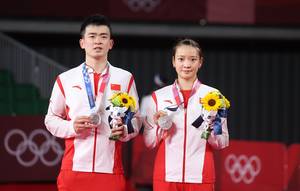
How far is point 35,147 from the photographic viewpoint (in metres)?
11.9

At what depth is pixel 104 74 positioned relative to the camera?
6062 mm

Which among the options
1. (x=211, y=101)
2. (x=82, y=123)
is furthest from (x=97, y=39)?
(x=211, y=101)

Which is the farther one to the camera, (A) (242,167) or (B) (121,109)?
(A) (242,167)

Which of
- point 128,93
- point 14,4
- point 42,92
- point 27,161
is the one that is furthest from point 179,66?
point 14,4

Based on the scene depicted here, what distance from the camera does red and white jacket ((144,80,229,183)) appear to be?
618 cm

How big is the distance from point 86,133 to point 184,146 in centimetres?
78

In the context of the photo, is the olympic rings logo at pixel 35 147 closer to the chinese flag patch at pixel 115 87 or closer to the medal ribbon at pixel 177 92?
the medal ribbon at pixel 177 92

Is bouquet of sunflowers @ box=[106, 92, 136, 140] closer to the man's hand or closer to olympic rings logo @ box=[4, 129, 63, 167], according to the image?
the man's hand

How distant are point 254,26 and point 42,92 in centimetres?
454

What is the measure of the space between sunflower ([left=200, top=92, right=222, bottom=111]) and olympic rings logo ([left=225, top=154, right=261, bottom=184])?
605cm

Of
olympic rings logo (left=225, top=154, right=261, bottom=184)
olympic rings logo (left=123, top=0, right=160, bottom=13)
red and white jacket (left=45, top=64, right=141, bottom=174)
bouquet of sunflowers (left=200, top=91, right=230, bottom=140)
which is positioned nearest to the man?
red and white jacket (left=45, top=64, right=141, bottom=174)

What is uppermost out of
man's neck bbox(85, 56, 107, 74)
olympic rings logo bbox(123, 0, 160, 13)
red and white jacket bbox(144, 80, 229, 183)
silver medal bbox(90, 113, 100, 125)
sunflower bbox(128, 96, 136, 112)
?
olympic rings logo bbox(123, 0, 160, 13)

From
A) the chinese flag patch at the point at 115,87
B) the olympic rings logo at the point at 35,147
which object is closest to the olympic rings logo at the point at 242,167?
the olympic rings logo at the point at 35,147

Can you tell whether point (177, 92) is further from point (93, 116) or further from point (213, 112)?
point (93, 116)
